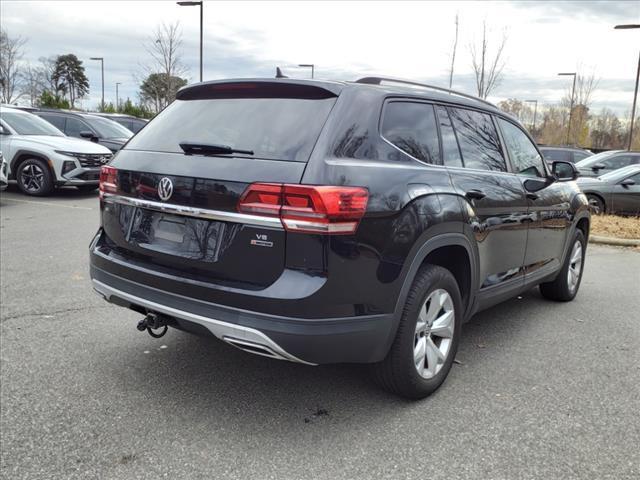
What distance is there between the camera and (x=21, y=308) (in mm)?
4680

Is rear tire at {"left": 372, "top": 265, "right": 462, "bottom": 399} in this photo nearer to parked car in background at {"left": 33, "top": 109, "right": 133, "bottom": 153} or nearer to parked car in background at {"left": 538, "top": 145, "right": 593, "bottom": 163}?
parked car in background at {"left": 33, "top": 109, "right": 133, "bottom": 153}

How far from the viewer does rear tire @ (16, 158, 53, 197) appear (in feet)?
38.9

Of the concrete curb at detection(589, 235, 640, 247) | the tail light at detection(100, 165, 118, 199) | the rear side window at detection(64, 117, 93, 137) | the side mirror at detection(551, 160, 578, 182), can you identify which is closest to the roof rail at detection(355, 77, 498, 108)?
the side mirror at detection(551, 160, 578, 182)

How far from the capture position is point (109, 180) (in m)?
3.38

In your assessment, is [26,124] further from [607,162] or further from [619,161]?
[619,161]

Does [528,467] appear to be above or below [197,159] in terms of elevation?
below

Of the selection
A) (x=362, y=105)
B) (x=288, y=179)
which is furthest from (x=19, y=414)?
(x=362, y=105)

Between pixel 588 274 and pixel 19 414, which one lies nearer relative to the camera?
pixel 19 414

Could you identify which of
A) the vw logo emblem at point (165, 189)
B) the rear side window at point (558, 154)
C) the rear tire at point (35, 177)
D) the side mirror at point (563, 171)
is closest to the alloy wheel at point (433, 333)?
the vw logo emblem at point (165, 189)

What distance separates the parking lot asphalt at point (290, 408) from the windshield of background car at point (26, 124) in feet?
28.9

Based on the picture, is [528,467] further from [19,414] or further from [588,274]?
[588,274]

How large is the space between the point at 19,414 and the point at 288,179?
1908 mm

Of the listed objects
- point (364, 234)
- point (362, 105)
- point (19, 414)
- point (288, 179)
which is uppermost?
point (362, 105)

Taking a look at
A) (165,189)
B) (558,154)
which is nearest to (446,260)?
(165,189)
